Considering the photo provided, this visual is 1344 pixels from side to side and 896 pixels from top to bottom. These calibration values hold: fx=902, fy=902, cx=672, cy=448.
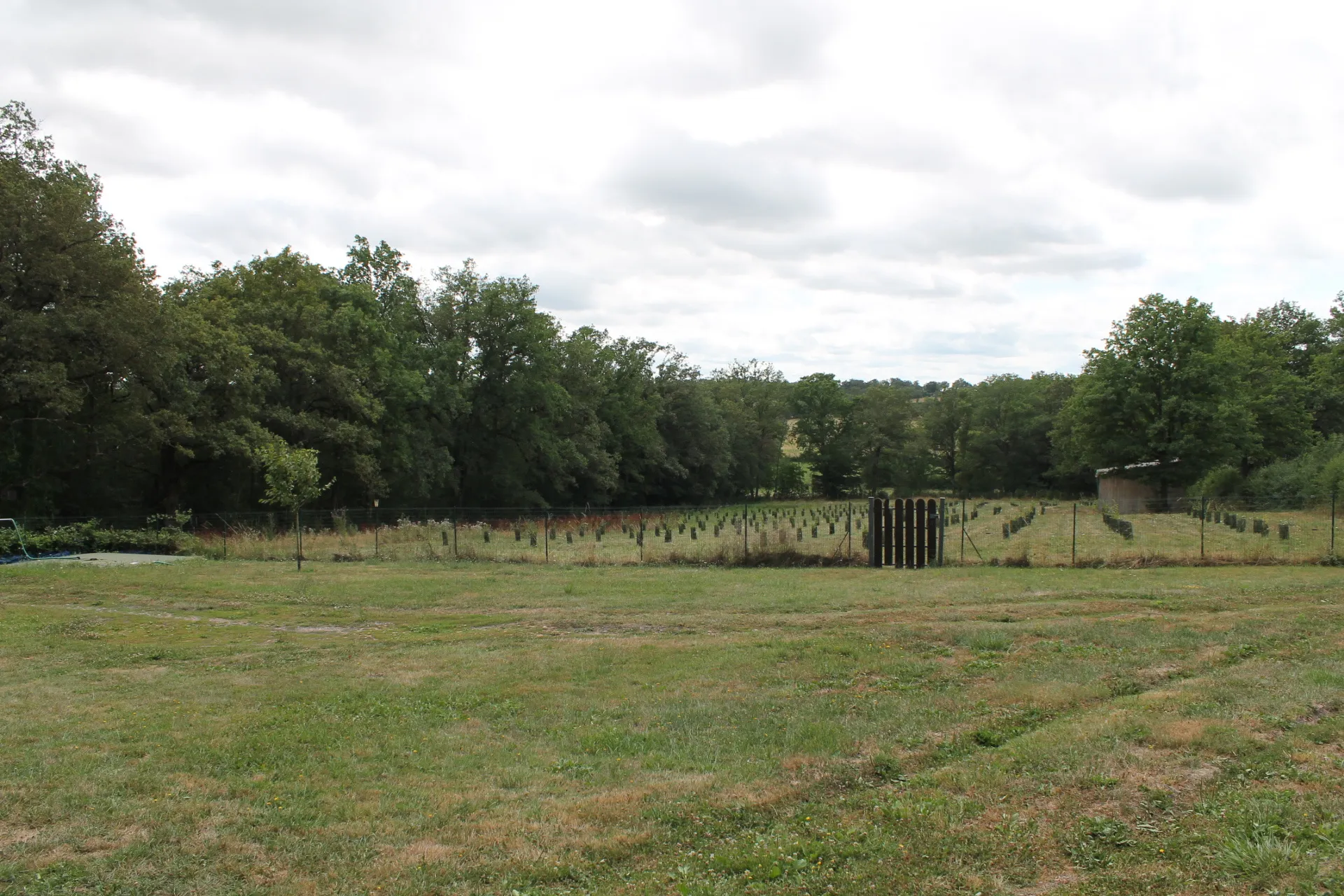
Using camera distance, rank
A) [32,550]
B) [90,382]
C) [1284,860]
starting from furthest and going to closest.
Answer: [90,382]
[32,550]
[1284,860]

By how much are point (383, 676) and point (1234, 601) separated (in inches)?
506

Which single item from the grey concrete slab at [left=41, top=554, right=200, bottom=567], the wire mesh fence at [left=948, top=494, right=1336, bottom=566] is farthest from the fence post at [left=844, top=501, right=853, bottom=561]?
the grey concrete slab at [left=41, top=554, right=200, bottom=567]

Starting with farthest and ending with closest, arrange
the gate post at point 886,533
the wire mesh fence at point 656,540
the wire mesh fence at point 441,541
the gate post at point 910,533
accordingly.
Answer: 1. the wire mesh fence at point 441,541
2. the wire mesh fence at point 656,540
3. the gate post at point 886,533
4. the gate post at point 910,533

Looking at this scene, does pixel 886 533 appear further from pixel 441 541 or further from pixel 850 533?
pixel 441 541

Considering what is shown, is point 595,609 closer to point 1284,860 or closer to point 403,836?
point 403,836

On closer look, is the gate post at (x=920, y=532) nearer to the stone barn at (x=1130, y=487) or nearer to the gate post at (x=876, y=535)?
the gate post at (x=876, y=535)

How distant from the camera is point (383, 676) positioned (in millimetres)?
9711

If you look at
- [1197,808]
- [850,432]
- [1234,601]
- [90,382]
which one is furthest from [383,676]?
[850,432]

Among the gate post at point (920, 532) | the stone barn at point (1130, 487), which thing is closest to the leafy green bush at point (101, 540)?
the gate post at point (920, 532)

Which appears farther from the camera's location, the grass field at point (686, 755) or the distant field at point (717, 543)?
the distant field at point (717, 543)

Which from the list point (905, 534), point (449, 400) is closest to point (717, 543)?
point (905, 534)

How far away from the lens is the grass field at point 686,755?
458cm

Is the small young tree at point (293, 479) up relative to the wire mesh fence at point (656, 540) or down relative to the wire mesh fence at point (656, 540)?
up

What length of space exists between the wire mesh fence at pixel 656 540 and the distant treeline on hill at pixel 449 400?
6.79 meters
